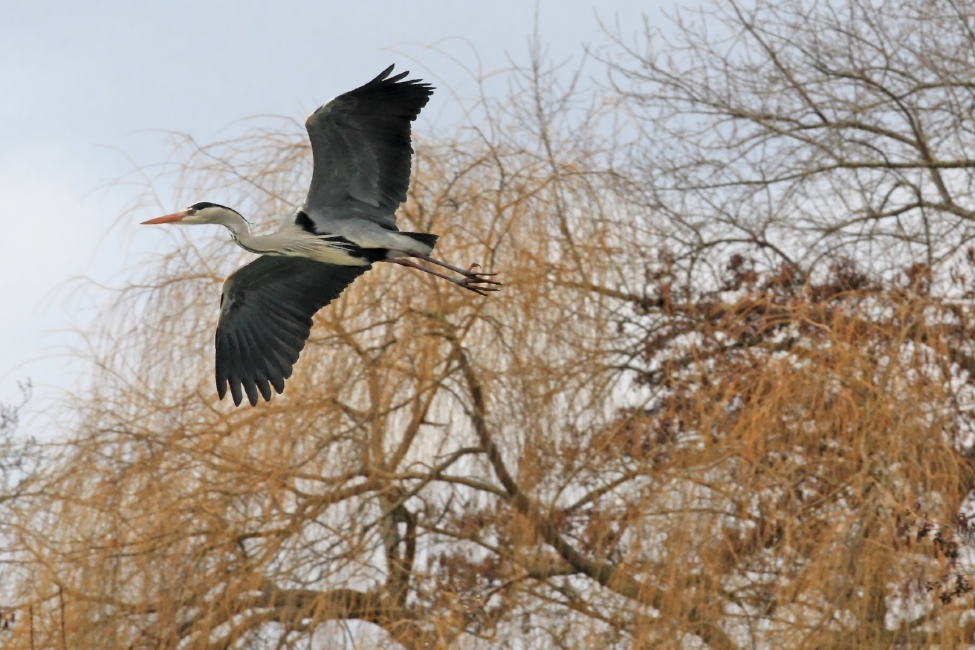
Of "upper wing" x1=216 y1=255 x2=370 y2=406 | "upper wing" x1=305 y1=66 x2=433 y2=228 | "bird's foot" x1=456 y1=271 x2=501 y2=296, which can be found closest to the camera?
"upper wing" x1=305 y1=66 x2=433 y2=228

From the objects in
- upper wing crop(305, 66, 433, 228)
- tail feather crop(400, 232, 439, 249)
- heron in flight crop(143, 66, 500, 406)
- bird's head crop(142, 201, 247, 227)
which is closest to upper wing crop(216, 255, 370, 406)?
heron in flight crop(143, 66, 500, 406)

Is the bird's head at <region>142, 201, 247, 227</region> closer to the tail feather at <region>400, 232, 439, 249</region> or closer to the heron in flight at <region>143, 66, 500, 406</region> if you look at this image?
the heron in flight at <region>143, 66, 500, 406</region>

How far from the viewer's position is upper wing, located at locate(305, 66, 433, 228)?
469cm

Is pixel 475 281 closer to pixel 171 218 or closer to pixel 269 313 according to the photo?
pixel 269 313

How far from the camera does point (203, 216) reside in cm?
535

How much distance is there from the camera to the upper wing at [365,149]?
15.4 feet

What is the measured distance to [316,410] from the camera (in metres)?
6.24

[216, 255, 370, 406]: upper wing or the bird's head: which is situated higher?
the bird's head

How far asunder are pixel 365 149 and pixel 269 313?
0.81 m

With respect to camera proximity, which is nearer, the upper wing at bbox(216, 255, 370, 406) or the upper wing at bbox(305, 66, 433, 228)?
the upper wing at bbox(305, 66, 433, 228)

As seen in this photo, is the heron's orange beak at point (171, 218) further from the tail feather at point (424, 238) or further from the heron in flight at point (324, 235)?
the tail feather at point (424, 238)

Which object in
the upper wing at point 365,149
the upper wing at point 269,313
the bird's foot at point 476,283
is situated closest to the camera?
the upper wing at point 365,149

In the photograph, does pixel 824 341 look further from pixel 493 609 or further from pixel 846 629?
pixel 493 609

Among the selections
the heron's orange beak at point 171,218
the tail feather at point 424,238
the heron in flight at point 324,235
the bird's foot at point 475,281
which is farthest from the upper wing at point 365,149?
the heron's orange beak at point 171,218
